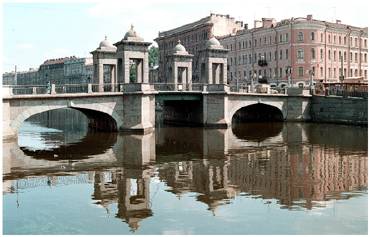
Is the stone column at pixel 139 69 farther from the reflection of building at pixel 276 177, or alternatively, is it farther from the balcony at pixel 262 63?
the balcony at pixel 262 63

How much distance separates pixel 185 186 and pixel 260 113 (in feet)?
138

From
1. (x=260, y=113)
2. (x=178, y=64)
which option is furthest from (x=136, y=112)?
(x=260, y=113)

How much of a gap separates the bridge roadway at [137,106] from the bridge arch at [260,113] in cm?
45

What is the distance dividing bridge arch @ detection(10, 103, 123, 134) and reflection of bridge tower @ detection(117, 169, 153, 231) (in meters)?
15.4

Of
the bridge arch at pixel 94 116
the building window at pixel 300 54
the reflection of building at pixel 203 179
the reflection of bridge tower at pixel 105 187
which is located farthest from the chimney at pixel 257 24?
the reflection of bridge tower at pixel 105 187

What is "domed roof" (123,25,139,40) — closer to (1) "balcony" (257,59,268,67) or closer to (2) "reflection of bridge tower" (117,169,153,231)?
(2) "reflection of bridge tower" (117,169,153,231)

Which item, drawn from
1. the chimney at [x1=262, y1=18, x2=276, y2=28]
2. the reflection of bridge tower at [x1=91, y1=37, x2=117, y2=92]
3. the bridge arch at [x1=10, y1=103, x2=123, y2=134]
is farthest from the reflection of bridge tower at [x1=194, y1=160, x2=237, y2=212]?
the chimney at [x1=262, y1=18, x2=276, y2=28]

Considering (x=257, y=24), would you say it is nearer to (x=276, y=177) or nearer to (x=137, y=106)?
(x=137, y=106)

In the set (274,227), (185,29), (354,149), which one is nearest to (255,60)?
(185,29)

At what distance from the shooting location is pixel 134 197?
19906 millimetres

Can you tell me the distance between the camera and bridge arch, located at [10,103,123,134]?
37.8 m

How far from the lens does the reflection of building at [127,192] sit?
17.4m

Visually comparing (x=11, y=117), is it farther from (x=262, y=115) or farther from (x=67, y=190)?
(x=262, y=115)

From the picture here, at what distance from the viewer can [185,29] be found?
104 meters
